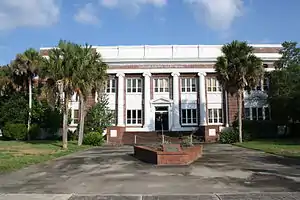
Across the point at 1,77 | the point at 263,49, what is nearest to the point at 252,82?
Answer: the point at 263,49

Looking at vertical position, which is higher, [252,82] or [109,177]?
[252,82]

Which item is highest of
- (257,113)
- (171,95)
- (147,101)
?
(171,95)

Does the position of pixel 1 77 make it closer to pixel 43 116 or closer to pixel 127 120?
pixel 43 116

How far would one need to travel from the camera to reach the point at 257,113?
43.4m

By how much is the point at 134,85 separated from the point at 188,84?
6.83 meters

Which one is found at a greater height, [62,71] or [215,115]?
[62,71]

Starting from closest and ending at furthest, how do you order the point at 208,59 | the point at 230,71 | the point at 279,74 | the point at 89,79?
the point at 89,79
the point at 230,71
the point at 279,74
the point at 208,59

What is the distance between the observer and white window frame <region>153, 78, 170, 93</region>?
144ft

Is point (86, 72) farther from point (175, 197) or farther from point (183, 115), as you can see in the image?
point (175, 197)

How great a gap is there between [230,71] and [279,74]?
744 centimetres

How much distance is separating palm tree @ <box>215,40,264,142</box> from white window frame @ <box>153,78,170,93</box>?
1137 centimetres

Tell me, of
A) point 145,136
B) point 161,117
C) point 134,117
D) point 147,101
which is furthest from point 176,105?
point 145,136

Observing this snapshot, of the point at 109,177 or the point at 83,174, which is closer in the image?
the point at 109,177

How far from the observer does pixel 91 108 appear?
38000 mm
